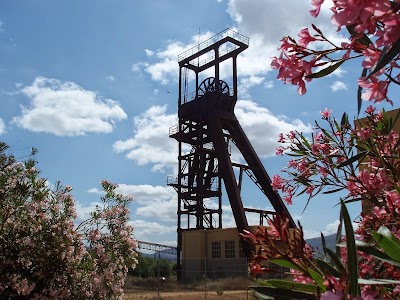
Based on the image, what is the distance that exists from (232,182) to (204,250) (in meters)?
4.77

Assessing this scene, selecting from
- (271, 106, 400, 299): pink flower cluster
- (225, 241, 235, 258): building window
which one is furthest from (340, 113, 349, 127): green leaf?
(225, 241, 235, 258): building window

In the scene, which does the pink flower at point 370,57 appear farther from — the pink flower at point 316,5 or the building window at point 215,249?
the building window at point 215,249

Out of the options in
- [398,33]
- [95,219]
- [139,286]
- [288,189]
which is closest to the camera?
[398,33]

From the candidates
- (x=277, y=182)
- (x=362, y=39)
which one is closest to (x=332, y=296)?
(x=362, y=39)

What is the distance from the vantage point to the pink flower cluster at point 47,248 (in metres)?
6.41

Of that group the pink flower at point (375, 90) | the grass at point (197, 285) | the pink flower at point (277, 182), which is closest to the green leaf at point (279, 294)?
the pink flower at point (375, 90)

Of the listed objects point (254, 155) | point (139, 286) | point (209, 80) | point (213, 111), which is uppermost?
point (209, 80)

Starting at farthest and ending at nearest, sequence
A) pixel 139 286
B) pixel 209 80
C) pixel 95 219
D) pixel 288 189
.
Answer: pixel 209 80
pixel 139 286
pixel 95 219
pixel 288 189

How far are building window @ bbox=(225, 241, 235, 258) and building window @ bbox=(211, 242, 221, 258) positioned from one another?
511 mm

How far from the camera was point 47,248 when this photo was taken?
21.5 feet

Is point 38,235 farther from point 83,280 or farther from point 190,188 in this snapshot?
point 190,188

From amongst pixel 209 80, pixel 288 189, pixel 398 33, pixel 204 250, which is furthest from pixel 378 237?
pixel 209 80

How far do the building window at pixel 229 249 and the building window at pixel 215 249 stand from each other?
51cm

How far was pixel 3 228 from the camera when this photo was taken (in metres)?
6.51
